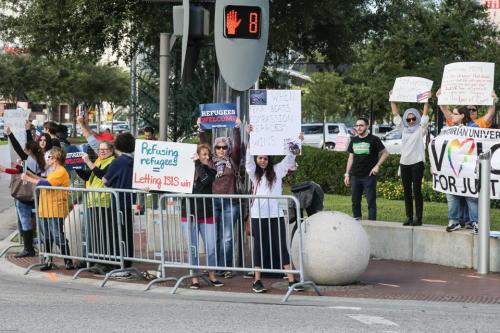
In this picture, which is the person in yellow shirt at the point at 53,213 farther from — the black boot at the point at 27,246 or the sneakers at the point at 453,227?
the sneakers at the point at 453,227

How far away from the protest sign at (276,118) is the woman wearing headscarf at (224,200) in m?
0.46

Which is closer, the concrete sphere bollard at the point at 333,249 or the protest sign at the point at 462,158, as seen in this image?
the concrete sphere bollard at the point at 333,249

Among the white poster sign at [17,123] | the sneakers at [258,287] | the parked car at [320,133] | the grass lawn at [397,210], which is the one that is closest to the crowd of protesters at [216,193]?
the sneakers at [258,287]

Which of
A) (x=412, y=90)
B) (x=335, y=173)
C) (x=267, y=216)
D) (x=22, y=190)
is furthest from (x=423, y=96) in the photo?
(x=335, y=173)

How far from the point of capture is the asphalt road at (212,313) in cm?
817

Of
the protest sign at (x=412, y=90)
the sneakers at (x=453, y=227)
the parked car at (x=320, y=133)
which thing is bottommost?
the parked car at (x=320, y=133)

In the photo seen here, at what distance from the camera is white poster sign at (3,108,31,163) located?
15.0 m

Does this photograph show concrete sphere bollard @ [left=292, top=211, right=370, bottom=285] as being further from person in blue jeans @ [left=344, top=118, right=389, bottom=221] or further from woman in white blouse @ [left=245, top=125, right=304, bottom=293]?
person in blue jeans @ [left=344, top=118, right=389, bottom=221]

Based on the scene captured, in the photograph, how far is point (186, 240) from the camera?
11.2m

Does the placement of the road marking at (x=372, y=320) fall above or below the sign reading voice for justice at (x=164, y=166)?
below

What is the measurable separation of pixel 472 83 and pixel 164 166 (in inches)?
161

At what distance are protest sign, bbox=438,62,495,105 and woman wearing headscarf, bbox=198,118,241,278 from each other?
306 cm

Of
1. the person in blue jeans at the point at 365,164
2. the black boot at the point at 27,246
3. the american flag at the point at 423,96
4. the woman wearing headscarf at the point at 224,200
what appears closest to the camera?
the woman wearing headscarf at the point at 224,200

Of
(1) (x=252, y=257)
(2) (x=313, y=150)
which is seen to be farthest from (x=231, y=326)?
(2) (x=313, y=150)
